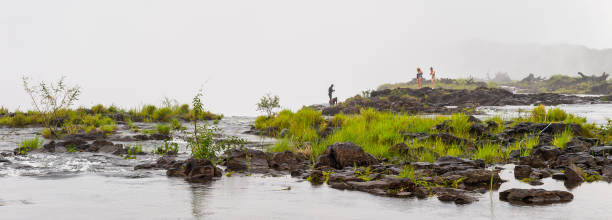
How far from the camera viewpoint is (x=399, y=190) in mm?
6148

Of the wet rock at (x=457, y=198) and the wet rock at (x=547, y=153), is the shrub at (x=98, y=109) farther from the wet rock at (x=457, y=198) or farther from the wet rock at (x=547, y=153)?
the wet rock at (x=457, y=198)

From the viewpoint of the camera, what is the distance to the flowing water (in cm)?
487

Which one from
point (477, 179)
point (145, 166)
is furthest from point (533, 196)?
point (145, 166)

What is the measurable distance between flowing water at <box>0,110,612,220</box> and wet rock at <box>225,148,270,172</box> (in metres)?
0.64

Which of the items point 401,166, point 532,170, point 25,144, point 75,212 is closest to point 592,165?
point 532,170

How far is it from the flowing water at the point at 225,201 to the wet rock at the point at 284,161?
90 centimetres

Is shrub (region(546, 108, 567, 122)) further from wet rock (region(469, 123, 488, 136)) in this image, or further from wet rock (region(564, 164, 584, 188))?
wet rock (region(564, 164, 584, 188))

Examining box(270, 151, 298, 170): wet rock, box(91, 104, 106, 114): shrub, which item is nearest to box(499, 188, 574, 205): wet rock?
box(270, 151, 298, 170): wet rock

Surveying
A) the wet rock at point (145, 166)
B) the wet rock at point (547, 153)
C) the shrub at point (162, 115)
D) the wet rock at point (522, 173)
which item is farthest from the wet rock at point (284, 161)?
the shrub at point (162, 115)

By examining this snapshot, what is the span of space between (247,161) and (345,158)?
1948mm

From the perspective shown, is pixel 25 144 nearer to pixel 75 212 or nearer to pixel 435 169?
pixel 75 212

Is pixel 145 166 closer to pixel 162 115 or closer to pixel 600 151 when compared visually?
pixel 600 151

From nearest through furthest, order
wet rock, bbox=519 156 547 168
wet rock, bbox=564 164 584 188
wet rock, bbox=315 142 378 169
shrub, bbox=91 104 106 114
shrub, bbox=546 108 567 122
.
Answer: wet rock, bbox=564 164 584 188 → wet rock, bbox=519 156 547 168 → wet rock, bbox=315 142 378 169 → shrub, bbox=546 108 567 122 → shrub, bbox=91 104 106 114

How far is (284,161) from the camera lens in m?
9.06
